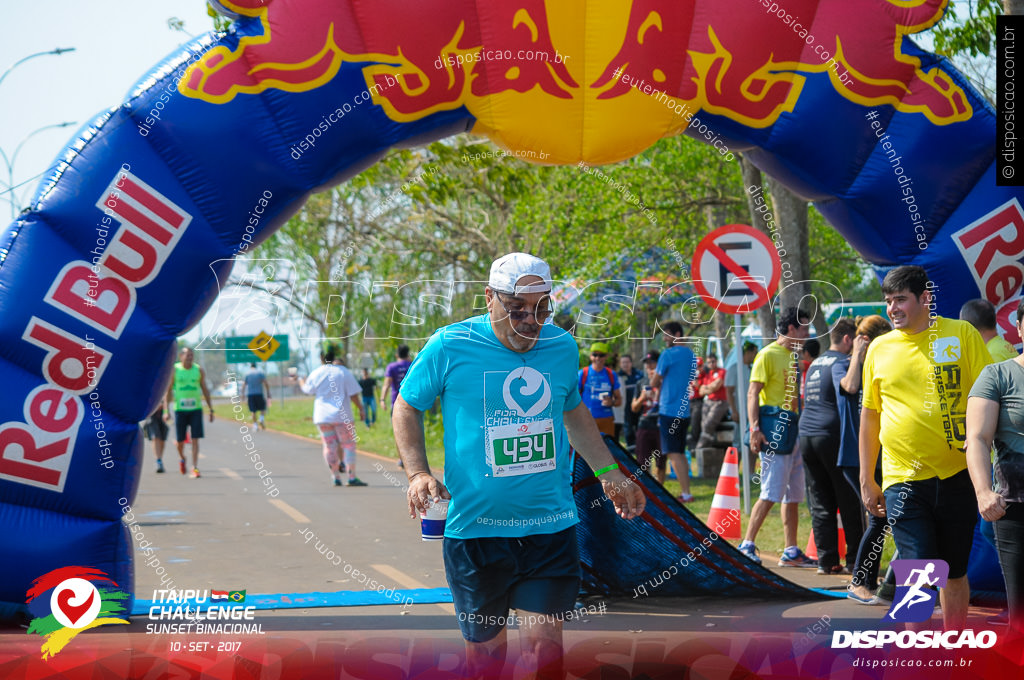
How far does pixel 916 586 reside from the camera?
223 inches

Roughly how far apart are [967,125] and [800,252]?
5.63 metres

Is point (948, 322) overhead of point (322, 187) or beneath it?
beneath

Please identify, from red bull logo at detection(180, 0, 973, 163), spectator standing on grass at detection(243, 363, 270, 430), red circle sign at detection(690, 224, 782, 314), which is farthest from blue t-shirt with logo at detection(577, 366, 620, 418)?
spectator standing on grass at detection(243, 363, 270, 430)

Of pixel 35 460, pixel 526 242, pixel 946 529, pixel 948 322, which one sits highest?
pixel 526 242

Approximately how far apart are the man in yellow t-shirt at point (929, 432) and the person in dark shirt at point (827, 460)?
2501 mm

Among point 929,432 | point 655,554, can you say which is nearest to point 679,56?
point 929,432

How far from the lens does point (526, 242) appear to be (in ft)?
63.7

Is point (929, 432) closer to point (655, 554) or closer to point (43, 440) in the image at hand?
point (655, 554)

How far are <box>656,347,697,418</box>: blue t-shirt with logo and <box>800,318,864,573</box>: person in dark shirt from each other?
3.07m

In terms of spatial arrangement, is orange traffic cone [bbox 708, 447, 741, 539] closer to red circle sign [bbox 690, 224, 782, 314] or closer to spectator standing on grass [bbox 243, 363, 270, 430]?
red circle sign [bbox 690, 224, 782, 314]

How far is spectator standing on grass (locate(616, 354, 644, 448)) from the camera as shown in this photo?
16250 millimetres

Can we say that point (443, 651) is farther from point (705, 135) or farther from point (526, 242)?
point (526, 242)

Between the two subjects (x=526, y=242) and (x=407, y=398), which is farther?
(x=526, y=242)

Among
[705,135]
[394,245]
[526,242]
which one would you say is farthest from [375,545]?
[394,245]
